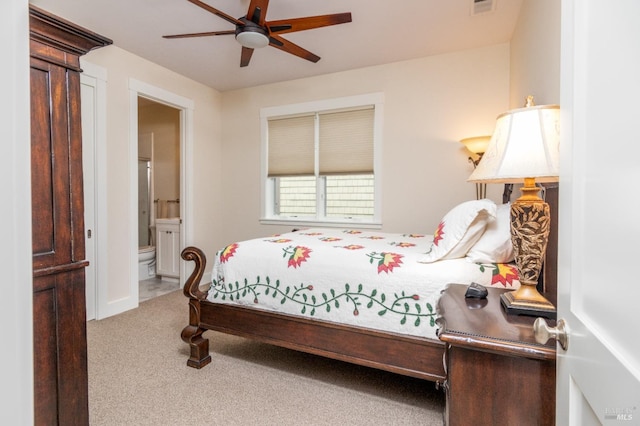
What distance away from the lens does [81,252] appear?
3.85ft

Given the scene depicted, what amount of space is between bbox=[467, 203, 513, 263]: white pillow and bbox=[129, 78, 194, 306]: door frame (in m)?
3.29

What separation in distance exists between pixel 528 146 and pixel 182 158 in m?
3.95

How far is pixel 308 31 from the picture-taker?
307cm

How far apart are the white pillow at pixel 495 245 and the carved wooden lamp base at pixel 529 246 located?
1.76ft

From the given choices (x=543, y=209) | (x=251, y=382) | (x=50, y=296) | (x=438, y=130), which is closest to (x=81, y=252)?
(x=50, y=296)

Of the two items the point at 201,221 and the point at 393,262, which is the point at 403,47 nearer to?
the point at 393,262

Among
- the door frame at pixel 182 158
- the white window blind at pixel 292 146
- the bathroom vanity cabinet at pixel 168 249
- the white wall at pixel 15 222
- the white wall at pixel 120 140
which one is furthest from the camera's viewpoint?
the bathroom vanity cabinet at pixel 168 249

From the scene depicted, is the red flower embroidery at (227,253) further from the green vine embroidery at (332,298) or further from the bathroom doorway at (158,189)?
the bathroom doorway at (158,189)

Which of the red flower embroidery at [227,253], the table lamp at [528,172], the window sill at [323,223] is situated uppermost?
the table lamp at [528,172]

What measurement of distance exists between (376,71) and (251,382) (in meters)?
3.37

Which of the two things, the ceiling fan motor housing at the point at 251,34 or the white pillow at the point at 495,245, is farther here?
the ceiling fan motor housing at the point at 251,34

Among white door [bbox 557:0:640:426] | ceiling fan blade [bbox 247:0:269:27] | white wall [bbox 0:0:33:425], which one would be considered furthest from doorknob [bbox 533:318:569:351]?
ceiling fan blade [bbox 247:0:269:27]

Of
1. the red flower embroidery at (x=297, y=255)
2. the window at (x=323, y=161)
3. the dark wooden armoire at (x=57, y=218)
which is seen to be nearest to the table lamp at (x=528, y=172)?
the red flower embroidery at (x=297, y=255)

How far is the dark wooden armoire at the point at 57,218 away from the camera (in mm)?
1023
